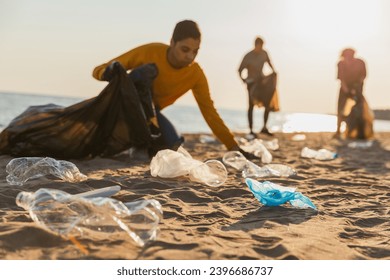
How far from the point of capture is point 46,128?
132 inches

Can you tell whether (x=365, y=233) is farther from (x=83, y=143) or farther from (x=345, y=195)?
(x=83, y=143)

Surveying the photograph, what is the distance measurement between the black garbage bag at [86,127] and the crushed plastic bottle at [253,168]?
0.72 metres

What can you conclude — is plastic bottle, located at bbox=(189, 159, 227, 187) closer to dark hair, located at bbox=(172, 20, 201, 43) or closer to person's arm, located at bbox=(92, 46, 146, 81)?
dark hair, located at bbox=(172, 20, 201, 43)

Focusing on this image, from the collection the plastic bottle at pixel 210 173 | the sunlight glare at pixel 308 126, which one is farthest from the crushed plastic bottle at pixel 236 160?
the sunlight glare at pixel 308 126

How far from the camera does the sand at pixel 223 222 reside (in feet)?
4.91

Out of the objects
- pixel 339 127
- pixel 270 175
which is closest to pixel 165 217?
pixel 270 175

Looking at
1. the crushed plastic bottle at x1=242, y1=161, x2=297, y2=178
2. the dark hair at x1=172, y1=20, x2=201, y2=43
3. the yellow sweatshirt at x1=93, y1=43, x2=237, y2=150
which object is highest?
the dark hair at x1=172, y1=20, x2=201, y2=43

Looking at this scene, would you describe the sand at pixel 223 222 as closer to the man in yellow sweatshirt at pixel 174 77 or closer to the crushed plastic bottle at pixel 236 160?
the crushed plastic bottle at pixel 236 160

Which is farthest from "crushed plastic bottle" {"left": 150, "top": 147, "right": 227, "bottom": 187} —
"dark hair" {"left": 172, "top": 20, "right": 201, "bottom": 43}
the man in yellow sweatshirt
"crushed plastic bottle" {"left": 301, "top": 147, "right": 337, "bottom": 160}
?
"crushed plastic bottle" {"left": 301, "top": 147, "right": 337, "bottom": 160}

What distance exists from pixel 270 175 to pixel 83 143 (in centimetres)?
151

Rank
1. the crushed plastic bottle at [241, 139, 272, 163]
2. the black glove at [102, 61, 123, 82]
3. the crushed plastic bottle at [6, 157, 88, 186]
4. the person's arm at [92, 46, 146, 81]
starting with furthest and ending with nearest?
1. the crushed plastic bottle at [241, 139, 272, 163]
2. the person's arm at [92, 46, 146, 81]
3. the black glove at [102, 61, 123, 82]
4. the crushed plastic bottle at [6, 157, 88, 186]

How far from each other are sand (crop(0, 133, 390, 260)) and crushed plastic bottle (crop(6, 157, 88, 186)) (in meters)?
0.06

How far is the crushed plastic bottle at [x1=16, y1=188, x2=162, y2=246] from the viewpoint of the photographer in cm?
150
